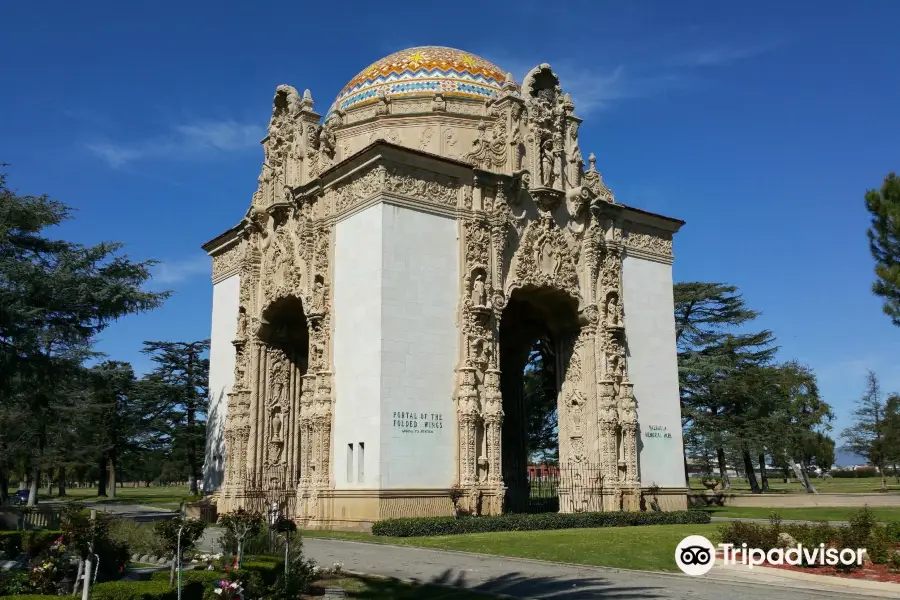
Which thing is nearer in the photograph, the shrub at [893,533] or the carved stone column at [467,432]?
the shrub at [893,533]

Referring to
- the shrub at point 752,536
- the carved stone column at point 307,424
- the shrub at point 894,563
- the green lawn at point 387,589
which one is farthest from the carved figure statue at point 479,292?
the shrub at point 894,563

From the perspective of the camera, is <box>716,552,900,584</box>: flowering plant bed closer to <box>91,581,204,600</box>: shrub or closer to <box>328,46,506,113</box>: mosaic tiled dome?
<box>91,581,204,600</box>: shrub

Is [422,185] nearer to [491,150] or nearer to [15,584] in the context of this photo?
[491,150]

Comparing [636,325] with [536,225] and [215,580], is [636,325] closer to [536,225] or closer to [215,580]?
[536,225]

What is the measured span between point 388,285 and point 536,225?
6.90 meters

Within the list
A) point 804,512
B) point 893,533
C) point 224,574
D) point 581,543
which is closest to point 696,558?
point 893,533

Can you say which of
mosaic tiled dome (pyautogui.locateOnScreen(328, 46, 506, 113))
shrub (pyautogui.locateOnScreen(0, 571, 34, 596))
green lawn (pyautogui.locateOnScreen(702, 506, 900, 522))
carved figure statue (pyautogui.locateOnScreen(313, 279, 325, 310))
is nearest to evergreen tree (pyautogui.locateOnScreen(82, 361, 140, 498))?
mosaic tiled dome (pyautogui.locateOnScreen(328, 46, 506, 113))

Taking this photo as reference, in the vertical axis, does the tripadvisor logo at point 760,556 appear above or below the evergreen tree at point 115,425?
below

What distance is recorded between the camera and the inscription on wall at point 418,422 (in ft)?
78.1

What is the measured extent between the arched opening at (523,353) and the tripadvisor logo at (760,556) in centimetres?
1491

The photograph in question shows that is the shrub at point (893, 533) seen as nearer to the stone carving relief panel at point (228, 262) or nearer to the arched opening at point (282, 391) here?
the arched opening at point (282, 391)

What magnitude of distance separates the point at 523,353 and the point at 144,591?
86.1 ft

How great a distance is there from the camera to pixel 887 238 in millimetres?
24781

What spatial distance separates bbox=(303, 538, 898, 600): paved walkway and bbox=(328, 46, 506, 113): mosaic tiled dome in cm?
2046
